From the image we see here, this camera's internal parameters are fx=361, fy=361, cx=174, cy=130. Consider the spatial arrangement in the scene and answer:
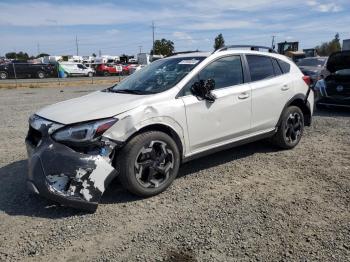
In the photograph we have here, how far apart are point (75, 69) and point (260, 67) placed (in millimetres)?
37372

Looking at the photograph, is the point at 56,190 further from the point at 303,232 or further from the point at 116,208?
the point at 303,232

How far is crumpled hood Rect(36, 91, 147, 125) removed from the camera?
3876 millimetres

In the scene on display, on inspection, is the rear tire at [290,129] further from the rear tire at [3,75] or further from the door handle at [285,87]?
the rear tire at [3,75]

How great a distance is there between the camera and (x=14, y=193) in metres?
4.41

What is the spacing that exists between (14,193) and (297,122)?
14.5ft

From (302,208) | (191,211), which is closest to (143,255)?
(191,211)

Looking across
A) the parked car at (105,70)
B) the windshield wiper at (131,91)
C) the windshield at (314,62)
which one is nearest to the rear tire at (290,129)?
the windshield wiper at (131,91)

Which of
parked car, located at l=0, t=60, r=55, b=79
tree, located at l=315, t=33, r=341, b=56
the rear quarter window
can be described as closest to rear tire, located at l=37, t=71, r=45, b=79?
parked car, located at l=0, t=60, r=55, b=79

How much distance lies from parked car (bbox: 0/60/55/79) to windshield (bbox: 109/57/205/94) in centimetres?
3215

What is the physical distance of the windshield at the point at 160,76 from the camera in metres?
4.58

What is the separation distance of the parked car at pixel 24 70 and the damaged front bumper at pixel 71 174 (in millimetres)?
33362

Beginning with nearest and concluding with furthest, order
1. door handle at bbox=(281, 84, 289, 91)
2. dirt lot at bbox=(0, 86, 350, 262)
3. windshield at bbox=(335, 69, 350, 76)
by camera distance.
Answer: dirt lot at bbox=(0, 86, 350, 262) → door handle at bbox=(281, 84, 289, 91) → windshield at bbox=(335, 69, 350, 76)

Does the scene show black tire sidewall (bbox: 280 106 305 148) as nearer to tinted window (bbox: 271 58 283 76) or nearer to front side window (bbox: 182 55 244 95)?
tinted window (bbox: 271 58 283 76)

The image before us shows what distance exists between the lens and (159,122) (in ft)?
13.6
